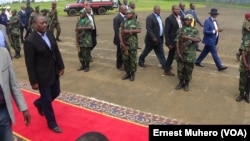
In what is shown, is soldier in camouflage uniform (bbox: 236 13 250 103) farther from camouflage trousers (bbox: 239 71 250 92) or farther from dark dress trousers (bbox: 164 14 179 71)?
dark dress trousers (bbox: 164 14 179 71)

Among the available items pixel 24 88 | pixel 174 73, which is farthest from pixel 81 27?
pixel 174 73

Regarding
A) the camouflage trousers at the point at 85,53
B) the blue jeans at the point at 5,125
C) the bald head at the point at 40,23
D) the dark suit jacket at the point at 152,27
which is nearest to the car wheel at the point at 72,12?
the camouflage trousers at the point at 85,53

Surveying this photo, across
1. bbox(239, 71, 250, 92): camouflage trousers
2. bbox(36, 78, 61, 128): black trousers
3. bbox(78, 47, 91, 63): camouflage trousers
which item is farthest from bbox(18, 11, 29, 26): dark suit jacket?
bbox(239, 71, 250, 92): camouflage trousers

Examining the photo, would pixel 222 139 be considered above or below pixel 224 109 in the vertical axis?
above

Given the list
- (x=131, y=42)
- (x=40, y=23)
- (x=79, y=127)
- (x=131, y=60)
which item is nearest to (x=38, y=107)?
(x=79, y=127)

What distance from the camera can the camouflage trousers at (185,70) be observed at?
25.2ft

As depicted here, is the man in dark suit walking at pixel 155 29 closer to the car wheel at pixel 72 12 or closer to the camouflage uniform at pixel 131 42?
the camouflage uniform at pixel 131 42

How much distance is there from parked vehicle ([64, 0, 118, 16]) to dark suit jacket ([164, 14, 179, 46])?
18141mm

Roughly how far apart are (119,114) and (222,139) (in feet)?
13.3

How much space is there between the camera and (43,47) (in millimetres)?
5504

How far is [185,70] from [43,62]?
138 inches

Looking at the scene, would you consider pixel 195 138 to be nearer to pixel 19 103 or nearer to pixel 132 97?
pixel 19 103

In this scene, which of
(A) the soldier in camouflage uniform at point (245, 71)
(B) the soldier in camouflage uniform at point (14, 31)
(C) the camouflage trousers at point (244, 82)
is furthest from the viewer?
(B) the soldier in camouflage uniform at point (14, 31)

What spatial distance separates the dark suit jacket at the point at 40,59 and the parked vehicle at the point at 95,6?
20667mm
